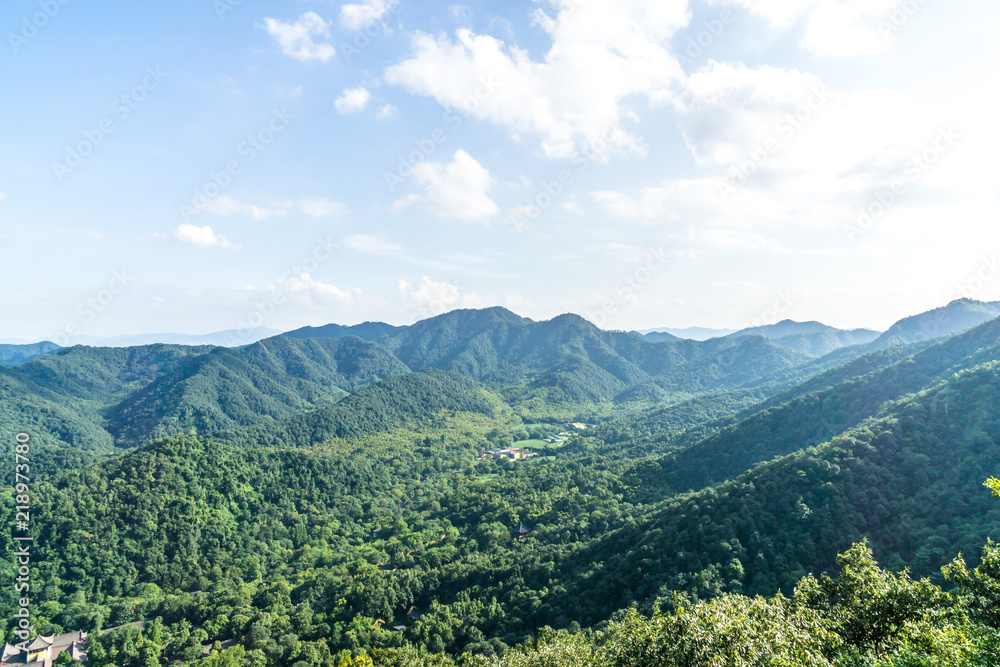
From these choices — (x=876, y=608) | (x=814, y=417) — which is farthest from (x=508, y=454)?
(x=876, y=608)

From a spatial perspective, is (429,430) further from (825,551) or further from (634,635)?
(634,635)

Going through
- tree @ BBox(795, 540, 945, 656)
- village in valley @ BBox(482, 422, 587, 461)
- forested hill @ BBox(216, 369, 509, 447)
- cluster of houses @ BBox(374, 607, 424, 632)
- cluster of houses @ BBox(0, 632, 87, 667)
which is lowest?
cluster of houses @ BBox(374, 607, 424, 632)

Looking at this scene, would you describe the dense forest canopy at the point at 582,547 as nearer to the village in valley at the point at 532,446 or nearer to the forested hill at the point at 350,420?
the village in valley at the point at 532,446

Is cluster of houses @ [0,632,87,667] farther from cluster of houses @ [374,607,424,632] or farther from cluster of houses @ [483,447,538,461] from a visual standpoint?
cluster of houses @ [483,447,538,461]

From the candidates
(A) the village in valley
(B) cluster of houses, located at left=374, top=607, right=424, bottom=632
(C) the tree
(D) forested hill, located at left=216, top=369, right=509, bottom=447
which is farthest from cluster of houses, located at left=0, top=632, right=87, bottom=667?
(A) the village in valley

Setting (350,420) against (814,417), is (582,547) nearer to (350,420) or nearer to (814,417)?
(814,417)

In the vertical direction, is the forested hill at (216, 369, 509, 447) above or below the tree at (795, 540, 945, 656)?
above

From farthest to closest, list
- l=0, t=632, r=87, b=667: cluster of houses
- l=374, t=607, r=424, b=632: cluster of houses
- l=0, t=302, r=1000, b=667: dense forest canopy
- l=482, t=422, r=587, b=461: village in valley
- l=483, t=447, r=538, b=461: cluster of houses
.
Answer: l=482, t=422, r=587, b=461: village in valley → l=483, t=447, r=538, b=461: cluster of houses → l=374, t=607, r=424, b=632: cluster of houses → l=0, t=632, r=87, b=667: cluster of houses → l=0, t=302, r=1000, b=667: dense forest canopy

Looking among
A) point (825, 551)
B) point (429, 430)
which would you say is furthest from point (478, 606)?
point (429, 430)
